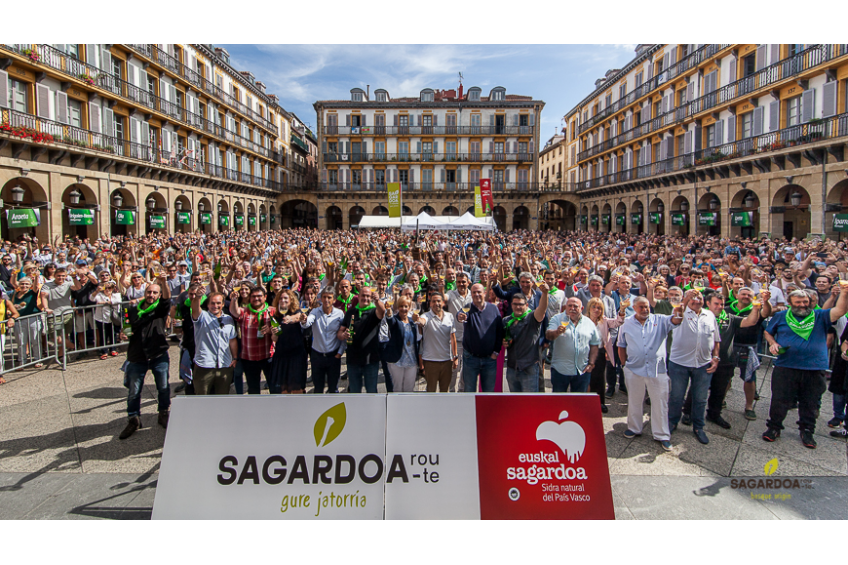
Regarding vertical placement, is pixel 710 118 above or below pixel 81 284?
above

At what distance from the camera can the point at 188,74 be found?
2966 cm

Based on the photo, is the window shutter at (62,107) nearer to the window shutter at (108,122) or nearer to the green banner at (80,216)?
the window shutter at (108,122)

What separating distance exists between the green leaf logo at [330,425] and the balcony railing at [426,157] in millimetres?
44961

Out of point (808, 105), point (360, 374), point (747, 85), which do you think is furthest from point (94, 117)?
point (747, 85)

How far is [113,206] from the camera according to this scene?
72.3 ft

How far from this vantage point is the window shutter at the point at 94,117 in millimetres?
20547

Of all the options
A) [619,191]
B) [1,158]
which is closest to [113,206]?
[1,158]

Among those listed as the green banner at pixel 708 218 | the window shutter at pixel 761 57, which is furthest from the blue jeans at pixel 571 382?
the window shutter at pixel 761 57

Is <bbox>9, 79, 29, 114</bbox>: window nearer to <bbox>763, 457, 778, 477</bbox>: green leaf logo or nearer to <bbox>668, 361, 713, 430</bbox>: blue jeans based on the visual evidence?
<bbox>668, 361, 713, 430</bbox>: blue jeans

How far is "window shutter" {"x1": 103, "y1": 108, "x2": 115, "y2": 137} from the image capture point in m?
21.6

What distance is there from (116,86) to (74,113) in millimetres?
3227

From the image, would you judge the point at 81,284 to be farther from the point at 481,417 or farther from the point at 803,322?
the point at 803,322

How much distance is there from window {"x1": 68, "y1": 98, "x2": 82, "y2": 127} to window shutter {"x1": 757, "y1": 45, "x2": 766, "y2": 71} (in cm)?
3035

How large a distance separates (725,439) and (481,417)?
3.50m
